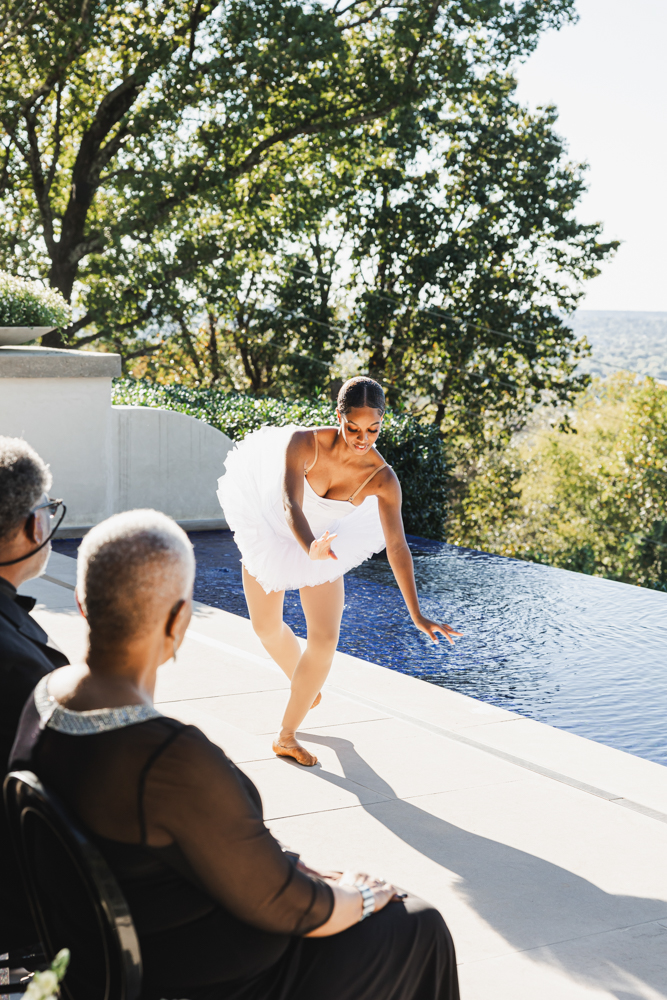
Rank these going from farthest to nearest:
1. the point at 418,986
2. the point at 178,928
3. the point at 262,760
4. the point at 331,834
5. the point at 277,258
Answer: the point at 277,258 < the point at 262,760 < the point at 331,834 < the point at 418,986 < the point at 178,928

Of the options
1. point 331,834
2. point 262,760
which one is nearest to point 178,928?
point 331,834

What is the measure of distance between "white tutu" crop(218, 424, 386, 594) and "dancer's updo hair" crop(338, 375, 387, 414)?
369 millimetres

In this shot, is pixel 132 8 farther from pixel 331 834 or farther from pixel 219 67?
pixel 331 834

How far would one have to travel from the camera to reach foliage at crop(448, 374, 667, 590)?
1481 inches

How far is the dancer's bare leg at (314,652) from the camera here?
4.77 metres

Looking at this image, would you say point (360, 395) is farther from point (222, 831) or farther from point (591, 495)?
point (591, 495)

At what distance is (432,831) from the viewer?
4.09 metres

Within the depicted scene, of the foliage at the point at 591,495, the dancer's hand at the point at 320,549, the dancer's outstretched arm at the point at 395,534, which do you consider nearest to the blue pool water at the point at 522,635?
the dancer's outstretched arm at the point at 395,534

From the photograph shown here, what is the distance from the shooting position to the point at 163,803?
181 cm

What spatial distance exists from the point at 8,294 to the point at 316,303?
17.4 metres

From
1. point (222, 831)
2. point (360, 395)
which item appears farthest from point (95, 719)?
point (360, 395)

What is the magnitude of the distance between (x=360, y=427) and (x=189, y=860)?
296 cm

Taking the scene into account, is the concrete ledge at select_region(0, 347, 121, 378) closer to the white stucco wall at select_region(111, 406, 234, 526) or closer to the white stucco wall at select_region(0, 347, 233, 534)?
the white stucco wall at select_region(0, 347, 233, 534)

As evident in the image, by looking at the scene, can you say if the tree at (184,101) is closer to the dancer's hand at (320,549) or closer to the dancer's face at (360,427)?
the dancer's face at (360,427)
